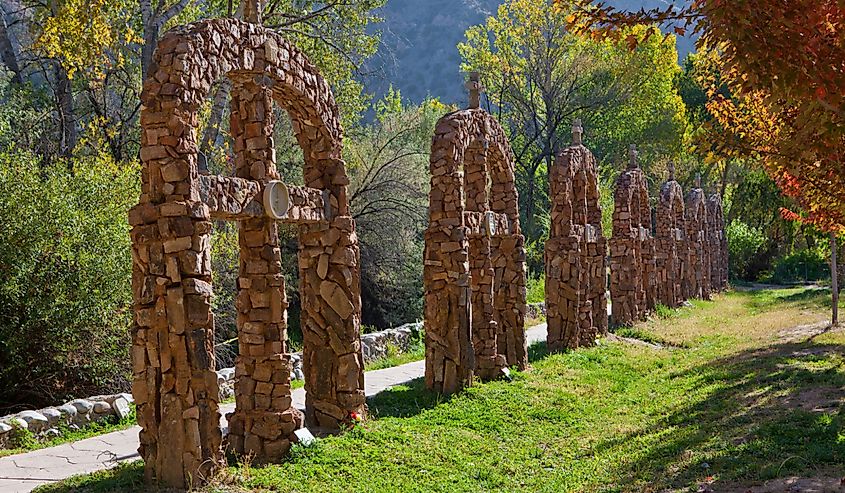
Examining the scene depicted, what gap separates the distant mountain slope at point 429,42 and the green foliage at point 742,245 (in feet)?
121

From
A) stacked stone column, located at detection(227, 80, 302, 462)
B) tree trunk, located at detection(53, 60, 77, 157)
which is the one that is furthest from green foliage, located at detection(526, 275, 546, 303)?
stacked stone column, located at detection(227, 80, 302, 462)

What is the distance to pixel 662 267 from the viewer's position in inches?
902

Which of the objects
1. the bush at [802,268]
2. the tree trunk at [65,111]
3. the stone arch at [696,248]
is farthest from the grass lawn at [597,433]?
the bush at [802,268]

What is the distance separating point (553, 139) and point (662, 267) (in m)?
14.5

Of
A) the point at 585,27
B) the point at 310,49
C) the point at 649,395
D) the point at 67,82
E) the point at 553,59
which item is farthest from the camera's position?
the point at 553,59

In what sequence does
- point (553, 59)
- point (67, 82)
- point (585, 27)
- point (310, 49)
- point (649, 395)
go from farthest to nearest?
1. point (553, 59)
2. point (310, 49)
3. point (67, 82)
4. point (649, 395)
5. point (585, 27)

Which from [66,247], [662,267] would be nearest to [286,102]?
[66,247]

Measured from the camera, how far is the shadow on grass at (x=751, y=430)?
6.86 m

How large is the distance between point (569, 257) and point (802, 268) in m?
26.3

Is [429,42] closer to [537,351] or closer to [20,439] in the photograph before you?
[537,351]

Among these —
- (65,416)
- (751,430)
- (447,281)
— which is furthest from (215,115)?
(751,430)

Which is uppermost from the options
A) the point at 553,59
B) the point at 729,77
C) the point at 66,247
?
the point at 553,59

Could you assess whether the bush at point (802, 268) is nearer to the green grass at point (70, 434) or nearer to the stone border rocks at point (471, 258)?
the stone border rocks at point (471, 258)

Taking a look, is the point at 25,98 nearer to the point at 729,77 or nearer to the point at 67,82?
the point at 67,82
